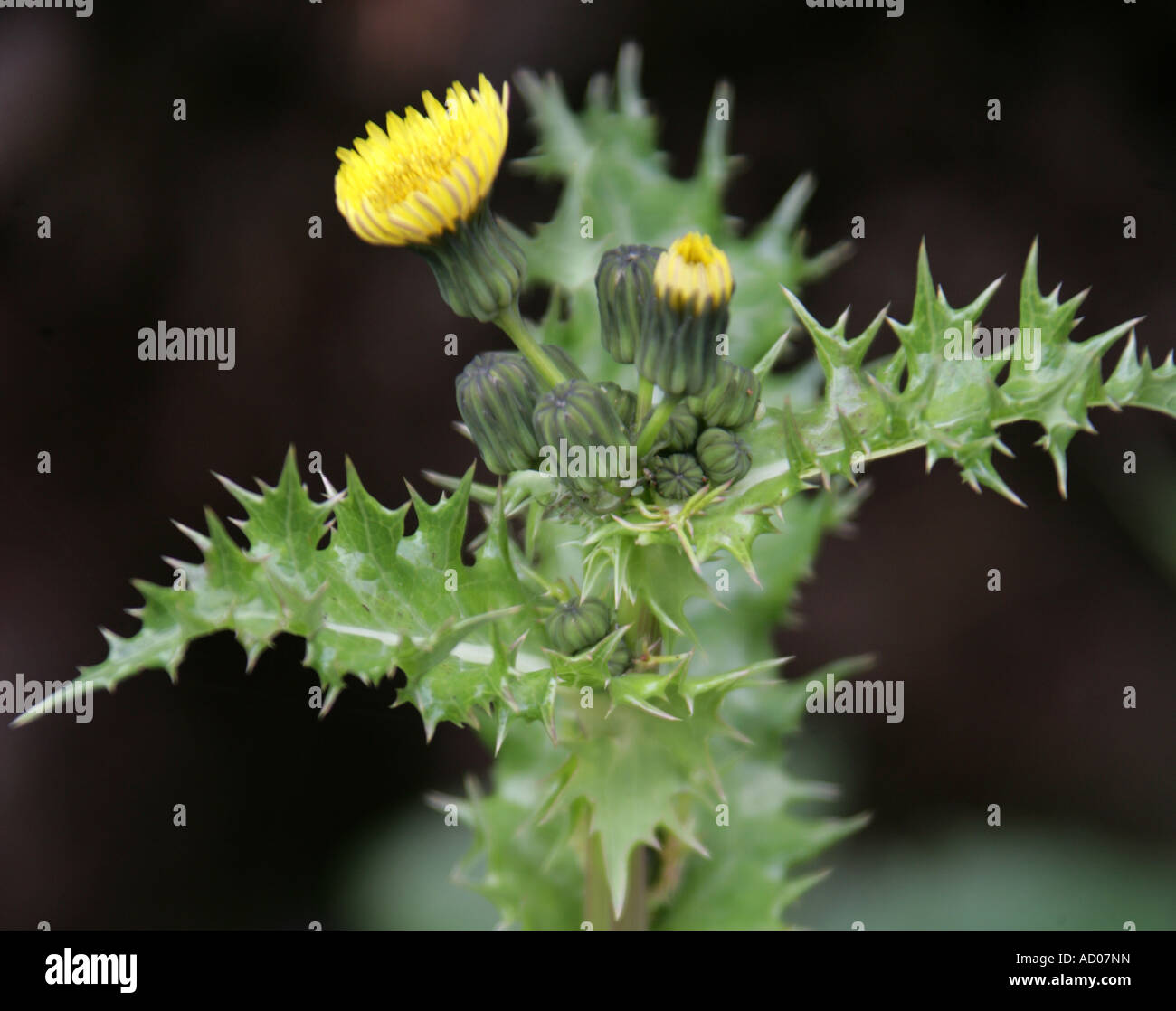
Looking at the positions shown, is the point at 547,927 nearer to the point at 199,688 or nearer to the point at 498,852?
the point at 498,852

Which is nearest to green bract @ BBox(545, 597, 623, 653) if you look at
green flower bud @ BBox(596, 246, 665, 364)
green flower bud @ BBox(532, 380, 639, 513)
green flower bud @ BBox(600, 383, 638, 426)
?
green flower bud @ BBox(532, 380, 639, 513)

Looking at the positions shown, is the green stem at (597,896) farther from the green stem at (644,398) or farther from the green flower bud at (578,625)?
the green stem at (644,398)

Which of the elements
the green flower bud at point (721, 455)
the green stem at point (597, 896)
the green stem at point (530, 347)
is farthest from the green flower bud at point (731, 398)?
the green stem at point (597, 896)

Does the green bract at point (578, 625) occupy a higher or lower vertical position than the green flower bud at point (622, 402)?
lower

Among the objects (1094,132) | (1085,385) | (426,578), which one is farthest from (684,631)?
(1094,132)

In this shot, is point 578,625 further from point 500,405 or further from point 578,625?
point 500,405
